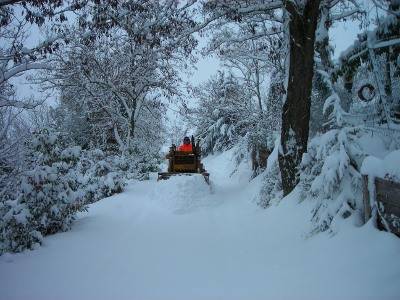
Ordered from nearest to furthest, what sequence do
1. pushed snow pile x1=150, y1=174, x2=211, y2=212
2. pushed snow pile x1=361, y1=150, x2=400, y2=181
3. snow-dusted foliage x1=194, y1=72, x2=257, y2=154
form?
pushed snow pile x1=361, y1=150, x2=400, y2=181 < pushed snow pile x1=150, y1=174, x2=211, y2=212 < snow-dusted foliage x1=194, y1=72, x2=257, y2=154

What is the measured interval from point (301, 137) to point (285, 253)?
3802 mm

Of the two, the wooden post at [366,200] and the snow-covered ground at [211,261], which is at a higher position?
the wooden post at [366,200]

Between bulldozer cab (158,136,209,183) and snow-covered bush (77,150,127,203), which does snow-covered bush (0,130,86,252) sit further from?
bulldozer cab (158,136,209,183)

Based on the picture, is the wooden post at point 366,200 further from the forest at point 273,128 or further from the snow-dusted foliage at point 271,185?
the snow-dusted foliage at point 271,185

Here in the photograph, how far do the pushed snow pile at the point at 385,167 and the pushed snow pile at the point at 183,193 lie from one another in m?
7.41

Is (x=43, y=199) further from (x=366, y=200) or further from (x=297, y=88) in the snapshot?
(x=366, y=200)

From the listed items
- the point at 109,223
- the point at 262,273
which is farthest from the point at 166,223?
the point at 262,273

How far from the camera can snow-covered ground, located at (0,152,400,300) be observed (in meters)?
4.58

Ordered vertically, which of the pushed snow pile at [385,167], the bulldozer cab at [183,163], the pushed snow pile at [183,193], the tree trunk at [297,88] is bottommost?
the pushed snow pile at [183,193]

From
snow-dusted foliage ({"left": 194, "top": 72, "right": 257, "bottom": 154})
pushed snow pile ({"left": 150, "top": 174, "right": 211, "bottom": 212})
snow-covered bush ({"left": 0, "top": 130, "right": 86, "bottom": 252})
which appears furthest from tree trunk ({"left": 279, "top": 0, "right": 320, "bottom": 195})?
snow-dusted foliage ({"left": 194, "top": 72, "right": 257, "bottom": 154})

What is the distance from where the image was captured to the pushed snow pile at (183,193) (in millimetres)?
12484

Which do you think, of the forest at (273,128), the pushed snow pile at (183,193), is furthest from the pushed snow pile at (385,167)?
the pushed snow pile at (183,193)

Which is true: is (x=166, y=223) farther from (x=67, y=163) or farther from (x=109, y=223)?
(x=67, y=163)

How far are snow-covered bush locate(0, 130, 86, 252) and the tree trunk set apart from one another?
5.17 meters
